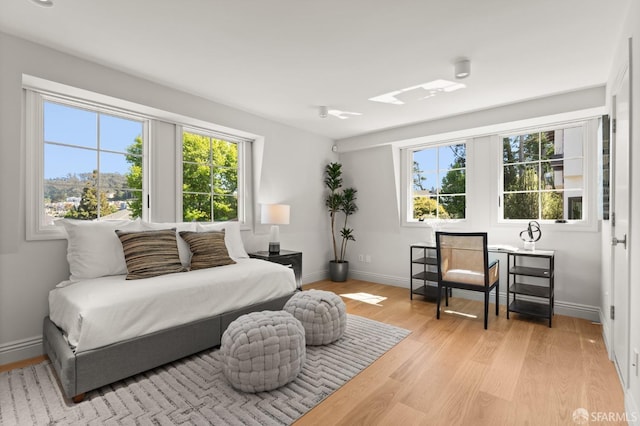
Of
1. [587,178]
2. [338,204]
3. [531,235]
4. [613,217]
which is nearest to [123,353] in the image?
[613,217]

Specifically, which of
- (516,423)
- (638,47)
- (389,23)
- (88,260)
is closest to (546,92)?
(638,47)

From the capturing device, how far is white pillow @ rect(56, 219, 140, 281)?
8.14 ft

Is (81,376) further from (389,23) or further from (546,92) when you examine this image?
(546,92)

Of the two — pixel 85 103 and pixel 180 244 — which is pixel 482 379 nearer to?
pixel 180 244

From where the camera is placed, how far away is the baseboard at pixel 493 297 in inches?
131

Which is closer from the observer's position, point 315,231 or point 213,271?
point 213,271

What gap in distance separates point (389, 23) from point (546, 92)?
223cm

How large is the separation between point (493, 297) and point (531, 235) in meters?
0.99

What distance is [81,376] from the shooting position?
184 centimetres

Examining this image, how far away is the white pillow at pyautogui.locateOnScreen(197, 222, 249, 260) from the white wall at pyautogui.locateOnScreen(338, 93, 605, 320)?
7.73ft

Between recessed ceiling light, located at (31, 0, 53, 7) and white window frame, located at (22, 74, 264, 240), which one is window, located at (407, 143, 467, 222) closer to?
white window frame, located at (22, 74, 264, 240)

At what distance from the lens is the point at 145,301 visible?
7.04 feet

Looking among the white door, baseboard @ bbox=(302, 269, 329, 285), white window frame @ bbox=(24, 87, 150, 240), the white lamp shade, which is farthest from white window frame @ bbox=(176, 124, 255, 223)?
the white door

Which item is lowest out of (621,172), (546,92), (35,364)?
(35,364)
